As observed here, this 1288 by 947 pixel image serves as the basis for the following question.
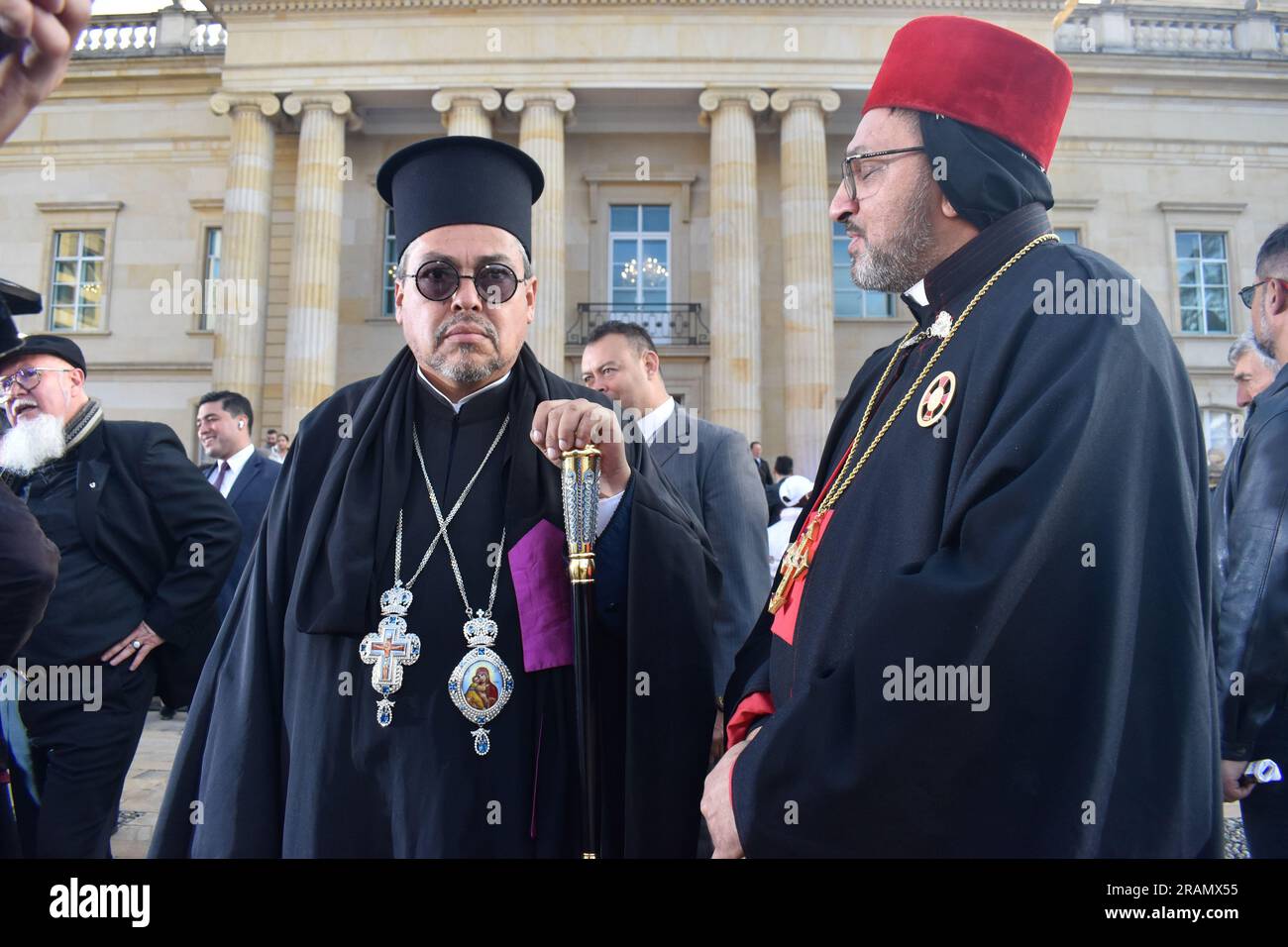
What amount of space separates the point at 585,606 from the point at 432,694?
0.48m

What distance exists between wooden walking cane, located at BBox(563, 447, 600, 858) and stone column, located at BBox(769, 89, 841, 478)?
17079mm

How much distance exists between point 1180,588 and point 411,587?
1794mm

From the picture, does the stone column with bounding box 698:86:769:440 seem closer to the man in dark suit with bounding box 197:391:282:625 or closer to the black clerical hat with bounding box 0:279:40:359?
the man in dark suit with bounding box 197:391:282:625

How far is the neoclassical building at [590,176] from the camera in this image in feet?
65.3

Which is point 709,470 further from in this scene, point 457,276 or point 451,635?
point 451,635

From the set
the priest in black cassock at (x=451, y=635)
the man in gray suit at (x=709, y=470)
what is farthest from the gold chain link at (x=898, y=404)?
the man in gray suit at (x=709, y=470)

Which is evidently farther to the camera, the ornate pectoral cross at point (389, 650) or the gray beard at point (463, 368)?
the gray beard at point (463, 368)

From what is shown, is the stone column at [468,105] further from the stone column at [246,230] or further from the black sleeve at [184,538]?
the black sleeve at [184,538]

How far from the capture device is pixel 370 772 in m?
2.31

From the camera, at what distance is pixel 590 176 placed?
71.3 ft

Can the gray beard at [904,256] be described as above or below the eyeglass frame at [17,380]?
below

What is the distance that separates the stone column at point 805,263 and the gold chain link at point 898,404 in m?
16.9

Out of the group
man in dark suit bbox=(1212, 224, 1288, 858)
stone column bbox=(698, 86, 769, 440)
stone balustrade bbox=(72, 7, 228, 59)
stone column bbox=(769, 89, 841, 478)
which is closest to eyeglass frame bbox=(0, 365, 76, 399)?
man in dark suit bbox=(1212, 224, 1288, 858)
